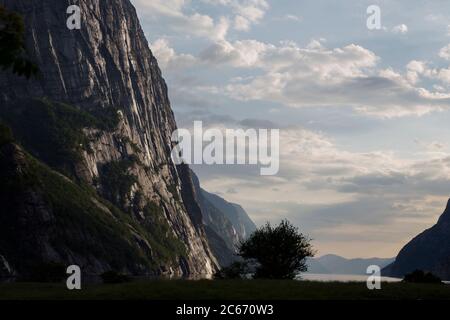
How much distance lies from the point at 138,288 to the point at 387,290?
63.5 ft

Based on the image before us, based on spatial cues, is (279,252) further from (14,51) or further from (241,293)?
(14,51)

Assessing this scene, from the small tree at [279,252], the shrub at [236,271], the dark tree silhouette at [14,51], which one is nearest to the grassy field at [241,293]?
the dark tree silhouette at [14,51]

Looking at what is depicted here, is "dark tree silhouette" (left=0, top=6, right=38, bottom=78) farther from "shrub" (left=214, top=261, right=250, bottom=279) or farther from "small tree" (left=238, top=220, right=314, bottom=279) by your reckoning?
"shrub" (left=214, top=261, right=250, bottom=279)

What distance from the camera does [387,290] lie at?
46344mm

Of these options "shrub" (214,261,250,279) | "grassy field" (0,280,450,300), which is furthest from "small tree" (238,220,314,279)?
"grassy field" (0,280,450,300)

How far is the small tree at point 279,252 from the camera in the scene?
3610 inches

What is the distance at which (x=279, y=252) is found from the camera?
94188 millimetres

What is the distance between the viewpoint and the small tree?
91.7 m

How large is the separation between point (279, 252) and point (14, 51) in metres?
77.0

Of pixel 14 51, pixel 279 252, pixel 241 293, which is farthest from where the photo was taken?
pixel 279 252

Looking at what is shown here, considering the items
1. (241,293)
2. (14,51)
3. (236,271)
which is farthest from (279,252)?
(14,51)
